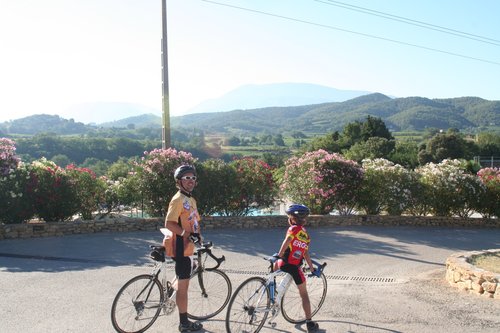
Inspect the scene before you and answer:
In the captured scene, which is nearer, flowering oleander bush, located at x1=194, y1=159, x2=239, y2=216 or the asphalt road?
the asphalt road

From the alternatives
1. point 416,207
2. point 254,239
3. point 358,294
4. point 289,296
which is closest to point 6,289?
point 289,296

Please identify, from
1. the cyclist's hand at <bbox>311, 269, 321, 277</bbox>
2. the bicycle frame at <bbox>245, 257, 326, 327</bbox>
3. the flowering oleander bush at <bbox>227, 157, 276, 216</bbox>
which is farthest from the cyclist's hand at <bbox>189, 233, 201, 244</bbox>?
the flowering oleander bush at <bbox>227, 157, 276, 216</bbox>

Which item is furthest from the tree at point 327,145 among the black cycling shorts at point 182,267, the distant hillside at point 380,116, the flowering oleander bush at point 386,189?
the distant hillside at point 380,116

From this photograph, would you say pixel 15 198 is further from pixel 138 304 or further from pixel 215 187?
pixel 138 304

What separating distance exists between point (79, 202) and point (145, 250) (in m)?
3.35

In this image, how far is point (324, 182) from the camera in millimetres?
13961

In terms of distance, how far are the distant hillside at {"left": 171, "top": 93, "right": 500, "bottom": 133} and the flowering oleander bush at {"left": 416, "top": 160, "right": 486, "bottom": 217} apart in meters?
140

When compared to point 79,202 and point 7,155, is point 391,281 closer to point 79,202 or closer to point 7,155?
point 79,202

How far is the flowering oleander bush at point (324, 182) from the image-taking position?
13945mm

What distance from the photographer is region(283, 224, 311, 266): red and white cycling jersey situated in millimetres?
5297

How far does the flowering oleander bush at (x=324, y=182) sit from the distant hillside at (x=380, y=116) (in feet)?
461

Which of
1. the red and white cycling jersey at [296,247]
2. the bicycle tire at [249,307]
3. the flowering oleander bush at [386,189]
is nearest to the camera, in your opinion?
the bicycle tire at [249,307]

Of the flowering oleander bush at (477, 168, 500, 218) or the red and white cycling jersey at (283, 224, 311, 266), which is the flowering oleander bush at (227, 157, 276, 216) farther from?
the red and white cycling jersey at (283, 224, 311, 266)

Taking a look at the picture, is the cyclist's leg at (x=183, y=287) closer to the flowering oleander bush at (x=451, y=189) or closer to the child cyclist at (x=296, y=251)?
the child cyclist at (x=296, y=251)
